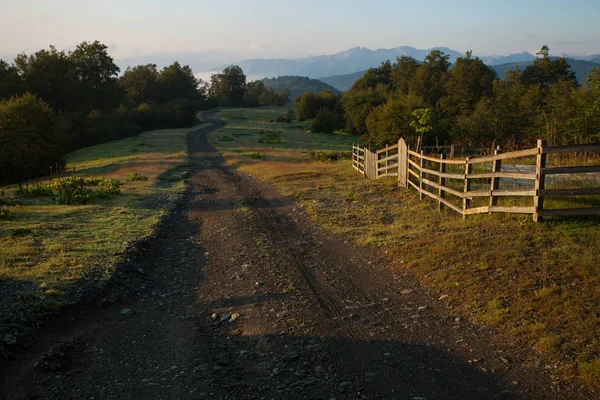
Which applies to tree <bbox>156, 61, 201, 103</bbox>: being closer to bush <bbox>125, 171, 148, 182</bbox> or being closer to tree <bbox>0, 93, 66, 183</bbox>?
tree <bbox>0, 93, 66, 183</bbox>

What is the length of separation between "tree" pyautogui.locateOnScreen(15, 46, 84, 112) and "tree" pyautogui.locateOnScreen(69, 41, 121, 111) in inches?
331

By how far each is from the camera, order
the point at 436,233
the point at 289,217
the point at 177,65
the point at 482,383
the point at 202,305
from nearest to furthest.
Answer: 1. the point at 482,383
2. the point at 202,305
3. the point at 436,233
4. the point at 289,217
5. the point at 177,65

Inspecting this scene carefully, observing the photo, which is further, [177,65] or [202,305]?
[177,65]

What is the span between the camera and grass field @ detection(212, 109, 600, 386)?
565 cm

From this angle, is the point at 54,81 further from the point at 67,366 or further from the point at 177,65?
the point at 67,366

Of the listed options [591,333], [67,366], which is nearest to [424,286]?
[591,333]

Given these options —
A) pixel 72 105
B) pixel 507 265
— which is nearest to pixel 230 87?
pixel 72 105

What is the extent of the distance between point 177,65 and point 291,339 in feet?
402

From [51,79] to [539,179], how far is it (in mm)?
72656

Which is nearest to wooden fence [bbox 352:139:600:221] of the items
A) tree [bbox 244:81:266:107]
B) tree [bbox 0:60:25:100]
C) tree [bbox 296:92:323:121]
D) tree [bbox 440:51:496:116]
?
tree [bbox 440:51:496:116]

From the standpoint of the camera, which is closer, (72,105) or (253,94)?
(72,105)

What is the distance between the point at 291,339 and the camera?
6297 millimetres

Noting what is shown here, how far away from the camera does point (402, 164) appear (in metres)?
17.7

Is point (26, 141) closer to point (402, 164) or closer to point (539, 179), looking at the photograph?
point (402, 164)
